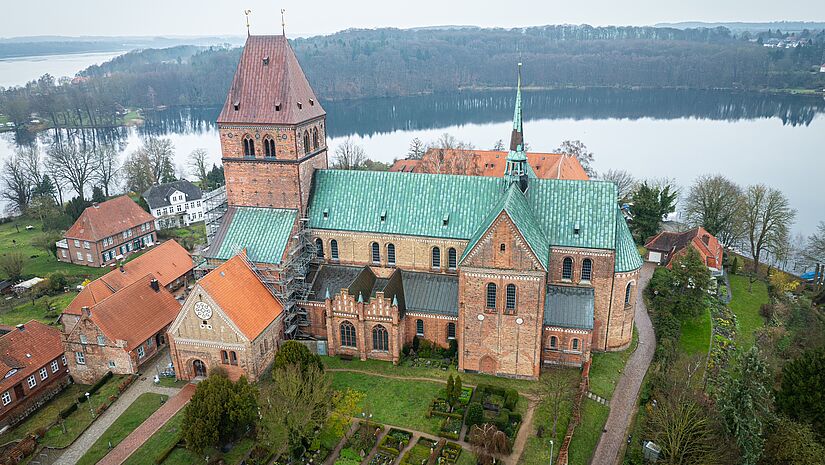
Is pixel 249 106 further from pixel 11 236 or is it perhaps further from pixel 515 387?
pixel 11 236

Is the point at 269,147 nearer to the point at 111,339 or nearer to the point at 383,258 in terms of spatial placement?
the point at 383,258

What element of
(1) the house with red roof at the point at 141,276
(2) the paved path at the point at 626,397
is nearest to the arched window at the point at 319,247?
(1) the house with red roof at the point at 141,276

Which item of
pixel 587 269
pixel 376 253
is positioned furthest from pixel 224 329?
pixel 587 269

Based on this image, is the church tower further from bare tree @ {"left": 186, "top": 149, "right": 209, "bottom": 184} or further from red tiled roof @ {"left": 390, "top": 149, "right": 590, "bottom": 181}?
bare tree @ {"left": 186, "top": 149, "right": 209, "bottom": 184}

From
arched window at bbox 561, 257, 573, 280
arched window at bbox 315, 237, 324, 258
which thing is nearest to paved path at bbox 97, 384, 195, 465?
arched window at bbox 315, 237, 324, 258

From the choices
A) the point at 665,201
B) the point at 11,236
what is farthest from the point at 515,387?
the point at 11,236

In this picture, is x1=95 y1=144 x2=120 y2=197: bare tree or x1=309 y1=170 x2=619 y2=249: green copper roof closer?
x1=309 y1=170 x2=619 y2=249: green copper roof

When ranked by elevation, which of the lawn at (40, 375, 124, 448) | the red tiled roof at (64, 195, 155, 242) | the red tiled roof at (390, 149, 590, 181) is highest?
the red tiled roof at (390, 149, 590, 181)
